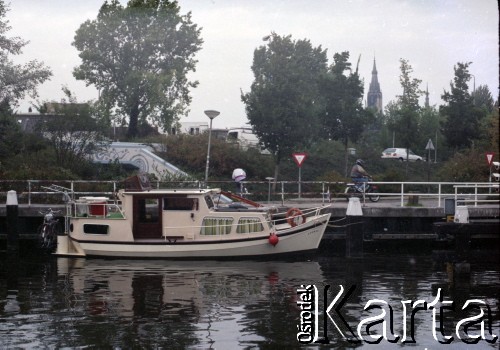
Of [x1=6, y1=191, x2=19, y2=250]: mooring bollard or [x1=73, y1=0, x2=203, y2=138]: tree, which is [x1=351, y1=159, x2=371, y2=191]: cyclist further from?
[x1=73, y1=0, x2=203, y2=138]: tree

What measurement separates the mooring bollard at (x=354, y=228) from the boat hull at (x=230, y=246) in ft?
2.80

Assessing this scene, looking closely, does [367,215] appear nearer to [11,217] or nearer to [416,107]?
[11,217]

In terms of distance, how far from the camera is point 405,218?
34.1 metres

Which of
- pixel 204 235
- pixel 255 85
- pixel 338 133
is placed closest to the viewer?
pixel 204 235

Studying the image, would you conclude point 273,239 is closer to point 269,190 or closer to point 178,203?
point 178,203

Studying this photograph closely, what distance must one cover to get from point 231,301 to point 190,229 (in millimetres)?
8677

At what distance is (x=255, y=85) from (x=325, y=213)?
56.6 feet

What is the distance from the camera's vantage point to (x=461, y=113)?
59.8 meters

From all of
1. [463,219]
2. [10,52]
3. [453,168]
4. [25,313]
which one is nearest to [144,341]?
[25,313]

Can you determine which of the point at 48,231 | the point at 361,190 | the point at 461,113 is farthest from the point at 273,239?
the point at 461,113

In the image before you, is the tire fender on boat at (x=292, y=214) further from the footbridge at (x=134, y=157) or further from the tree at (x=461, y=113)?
the tree at (x=461, y=113)

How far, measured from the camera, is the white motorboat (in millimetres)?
31094

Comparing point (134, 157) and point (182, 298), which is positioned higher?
point (134, 157)

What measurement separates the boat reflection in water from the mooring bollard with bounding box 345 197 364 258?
202cm
